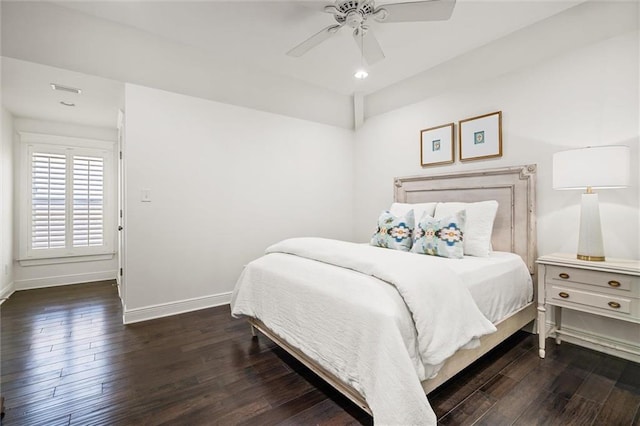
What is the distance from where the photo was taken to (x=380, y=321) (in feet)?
4.38

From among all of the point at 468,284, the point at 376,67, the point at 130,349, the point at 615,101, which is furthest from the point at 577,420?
the point at 376,67

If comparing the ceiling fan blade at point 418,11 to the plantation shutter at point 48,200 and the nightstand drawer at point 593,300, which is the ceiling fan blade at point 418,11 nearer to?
the nightstand drawer at point 593,300

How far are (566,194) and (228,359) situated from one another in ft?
9.84

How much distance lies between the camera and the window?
12.7 ft

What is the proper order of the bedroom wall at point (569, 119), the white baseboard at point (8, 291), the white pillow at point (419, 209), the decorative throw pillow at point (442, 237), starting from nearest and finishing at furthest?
the bedroom wall at point (569, 119) → the decorative throw pillow at point (442, 237) → the white pillow at point (419, 209) → the white baseboard at point (8, 291)

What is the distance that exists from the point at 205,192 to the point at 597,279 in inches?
135

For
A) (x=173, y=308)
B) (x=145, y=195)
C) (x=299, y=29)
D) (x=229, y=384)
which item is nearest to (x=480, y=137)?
(x=299, y=29)

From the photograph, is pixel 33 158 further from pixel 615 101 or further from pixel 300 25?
pixel 615 101

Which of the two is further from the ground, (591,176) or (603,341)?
(591,176)

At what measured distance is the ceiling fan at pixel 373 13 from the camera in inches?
74.9

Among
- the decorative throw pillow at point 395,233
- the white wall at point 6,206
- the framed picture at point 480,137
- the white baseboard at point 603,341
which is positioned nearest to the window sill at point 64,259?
the white wall at point 6,206

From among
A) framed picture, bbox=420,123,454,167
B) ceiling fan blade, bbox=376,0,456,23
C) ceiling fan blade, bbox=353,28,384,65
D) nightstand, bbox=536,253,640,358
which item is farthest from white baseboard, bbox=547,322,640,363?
ceiling fan blade, bbox=353,28,384,65

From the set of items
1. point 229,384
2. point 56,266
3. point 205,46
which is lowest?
point 229,384

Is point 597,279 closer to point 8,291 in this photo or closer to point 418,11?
point 418,11
